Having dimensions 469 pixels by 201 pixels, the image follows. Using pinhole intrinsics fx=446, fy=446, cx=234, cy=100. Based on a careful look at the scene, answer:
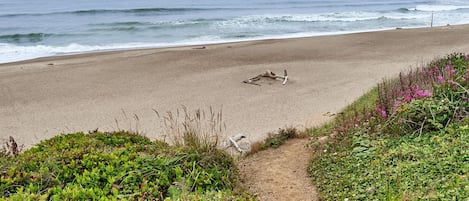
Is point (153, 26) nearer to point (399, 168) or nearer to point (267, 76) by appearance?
point (267, 76)

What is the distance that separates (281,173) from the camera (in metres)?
5.25

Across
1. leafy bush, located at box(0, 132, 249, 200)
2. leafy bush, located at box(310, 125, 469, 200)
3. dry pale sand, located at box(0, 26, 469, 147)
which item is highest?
leafy bush, located at box(0, 132, 249, 200)

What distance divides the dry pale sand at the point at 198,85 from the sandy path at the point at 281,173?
1.66m

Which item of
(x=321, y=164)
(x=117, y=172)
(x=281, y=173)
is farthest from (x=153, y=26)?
(x=117, y=172)

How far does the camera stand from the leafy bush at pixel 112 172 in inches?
143

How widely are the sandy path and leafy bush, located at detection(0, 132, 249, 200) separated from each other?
363mm

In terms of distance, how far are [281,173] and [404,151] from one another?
1.42m

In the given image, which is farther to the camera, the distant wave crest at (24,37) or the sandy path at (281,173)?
the distant wave crest at (24,37)

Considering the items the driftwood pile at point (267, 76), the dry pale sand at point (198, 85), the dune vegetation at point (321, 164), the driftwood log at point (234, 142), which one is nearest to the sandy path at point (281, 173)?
the dune vegetation at point (321, 164)

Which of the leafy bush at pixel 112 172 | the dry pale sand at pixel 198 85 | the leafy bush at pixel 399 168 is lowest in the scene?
the dry pale sand at pixel 198 85

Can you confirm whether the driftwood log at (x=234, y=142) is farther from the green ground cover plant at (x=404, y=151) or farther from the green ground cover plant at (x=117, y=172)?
the green ground cover plant at (x=117, y=172)

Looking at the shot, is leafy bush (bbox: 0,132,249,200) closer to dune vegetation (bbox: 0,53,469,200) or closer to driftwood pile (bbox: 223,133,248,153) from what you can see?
dune vegetation (bbox: 0,53,469,200)

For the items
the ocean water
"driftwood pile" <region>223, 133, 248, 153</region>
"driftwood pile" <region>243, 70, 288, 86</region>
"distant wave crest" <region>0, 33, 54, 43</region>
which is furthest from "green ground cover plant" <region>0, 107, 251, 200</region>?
"distant wave crest" <region>0, 33, 54, 43</region>

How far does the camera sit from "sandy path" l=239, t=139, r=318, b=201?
461 centimetres
